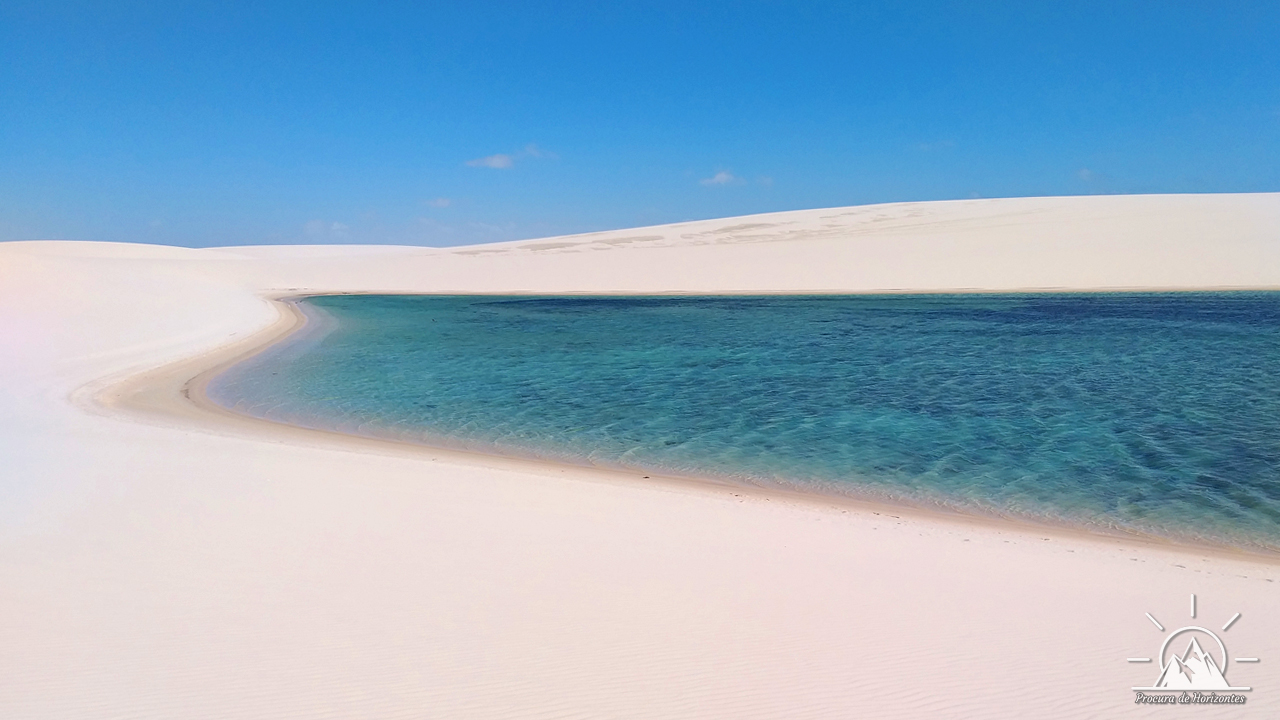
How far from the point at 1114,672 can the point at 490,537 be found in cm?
396

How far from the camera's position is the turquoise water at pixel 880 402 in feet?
25.6

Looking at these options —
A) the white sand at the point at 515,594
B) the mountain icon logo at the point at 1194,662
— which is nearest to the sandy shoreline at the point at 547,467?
the white sand at the point at 515,594

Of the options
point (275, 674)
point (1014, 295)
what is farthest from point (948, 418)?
point (1014, 295)

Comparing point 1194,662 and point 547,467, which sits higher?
point 547,467

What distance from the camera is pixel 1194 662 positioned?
407cm

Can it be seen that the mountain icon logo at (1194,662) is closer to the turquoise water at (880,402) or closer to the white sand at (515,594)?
the white sand at (515,594)

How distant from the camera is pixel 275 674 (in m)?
3.83

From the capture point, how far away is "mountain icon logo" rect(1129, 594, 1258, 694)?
151 inches

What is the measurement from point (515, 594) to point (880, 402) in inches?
316

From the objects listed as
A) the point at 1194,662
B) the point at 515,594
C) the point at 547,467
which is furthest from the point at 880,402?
the point at 515,594

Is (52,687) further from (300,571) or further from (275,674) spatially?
(300,571)

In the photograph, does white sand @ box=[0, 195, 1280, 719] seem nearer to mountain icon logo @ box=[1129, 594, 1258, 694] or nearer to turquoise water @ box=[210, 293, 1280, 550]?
mountain icon logo @ box=[1129, 594, 1258, 694]

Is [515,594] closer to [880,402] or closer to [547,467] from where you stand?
[547,467]

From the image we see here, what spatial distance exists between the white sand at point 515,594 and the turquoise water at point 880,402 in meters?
1.10
